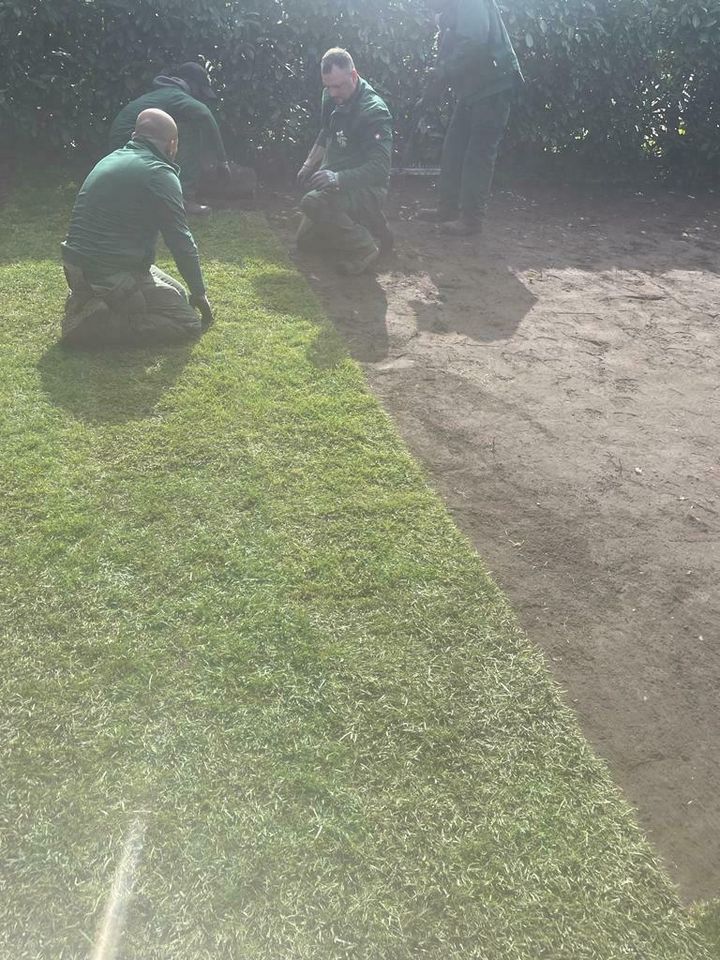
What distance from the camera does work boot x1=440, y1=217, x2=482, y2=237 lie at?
772 cm

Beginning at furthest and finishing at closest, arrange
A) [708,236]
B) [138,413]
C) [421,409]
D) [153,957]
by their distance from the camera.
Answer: [708,236]
[421,409]
[138,413]
[153,957]

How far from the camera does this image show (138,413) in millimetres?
Result: 4574

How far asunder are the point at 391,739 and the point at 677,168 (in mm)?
9249

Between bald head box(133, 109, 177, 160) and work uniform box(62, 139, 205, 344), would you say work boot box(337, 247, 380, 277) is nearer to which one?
work uniform box(62, 139, 205, 344)

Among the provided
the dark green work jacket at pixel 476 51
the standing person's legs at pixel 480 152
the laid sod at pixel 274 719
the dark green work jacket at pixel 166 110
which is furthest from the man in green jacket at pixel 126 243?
the standing person's legs at pixel 480 152

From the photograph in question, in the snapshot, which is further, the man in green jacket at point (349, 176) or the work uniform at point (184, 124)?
the work uniform at point (184, 124)

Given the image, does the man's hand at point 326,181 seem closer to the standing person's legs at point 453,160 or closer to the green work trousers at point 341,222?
the green work trousers at point 341,222

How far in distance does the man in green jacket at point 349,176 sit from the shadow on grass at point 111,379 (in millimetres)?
1985

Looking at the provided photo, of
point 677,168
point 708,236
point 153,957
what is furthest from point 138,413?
point 677,168

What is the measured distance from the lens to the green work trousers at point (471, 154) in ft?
24.0

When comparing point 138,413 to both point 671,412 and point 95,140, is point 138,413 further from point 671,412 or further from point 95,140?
point 95,140

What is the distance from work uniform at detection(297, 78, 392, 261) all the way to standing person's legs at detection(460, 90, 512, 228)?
931mm

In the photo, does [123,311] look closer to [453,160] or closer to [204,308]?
[204,308]

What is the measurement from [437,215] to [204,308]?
135 inches
